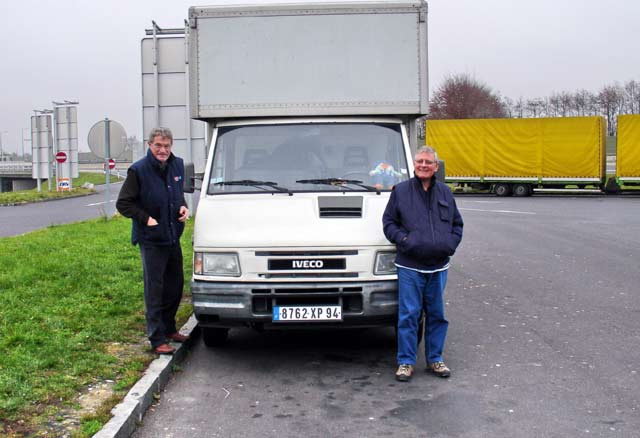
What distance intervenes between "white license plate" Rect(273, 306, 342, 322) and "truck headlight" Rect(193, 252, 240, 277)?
0.48 meters

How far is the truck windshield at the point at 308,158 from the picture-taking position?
6930 millimetres

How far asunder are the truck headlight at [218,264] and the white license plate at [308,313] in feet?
1.57

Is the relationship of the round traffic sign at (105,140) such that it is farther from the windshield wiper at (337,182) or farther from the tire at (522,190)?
the tire at (522,190)

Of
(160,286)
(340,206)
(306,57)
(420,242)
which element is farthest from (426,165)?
(160,286)

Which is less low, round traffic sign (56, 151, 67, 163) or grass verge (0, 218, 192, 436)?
round traffic sign (56, 151, 67, 163)

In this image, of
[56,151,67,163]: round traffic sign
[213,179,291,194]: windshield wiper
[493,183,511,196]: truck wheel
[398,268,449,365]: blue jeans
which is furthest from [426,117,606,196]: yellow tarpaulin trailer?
[398,268,449,365]: blue jeans

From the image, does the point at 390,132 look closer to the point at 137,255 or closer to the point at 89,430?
the point at 89,430

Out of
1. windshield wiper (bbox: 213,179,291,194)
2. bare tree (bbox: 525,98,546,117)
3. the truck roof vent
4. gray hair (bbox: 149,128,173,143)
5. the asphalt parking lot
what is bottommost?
the asphalt parking lot

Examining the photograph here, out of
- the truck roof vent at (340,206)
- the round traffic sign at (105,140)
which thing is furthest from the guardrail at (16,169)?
the truck roof vent at (340,206)

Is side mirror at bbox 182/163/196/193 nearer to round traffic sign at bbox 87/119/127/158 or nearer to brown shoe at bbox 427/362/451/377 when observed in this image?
brown shoe at bbox 427/362/451/377

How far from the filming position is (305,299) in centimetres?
618

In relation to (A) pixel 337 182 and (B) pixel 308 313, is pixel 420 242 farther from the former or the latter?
(A) pixel 337 182

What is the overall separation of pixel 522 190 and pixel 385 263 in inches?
1227

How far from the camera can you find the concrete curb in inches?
184
